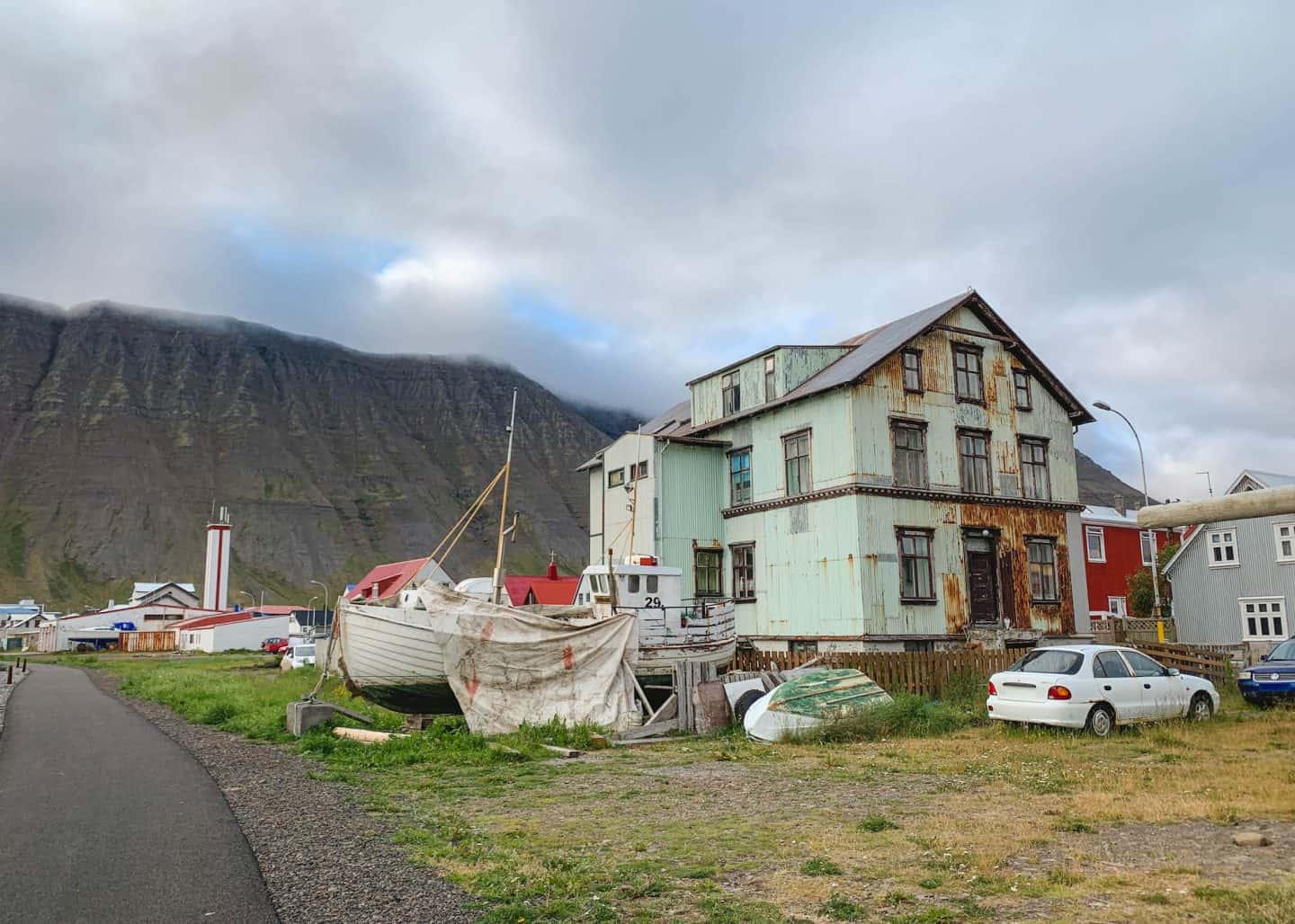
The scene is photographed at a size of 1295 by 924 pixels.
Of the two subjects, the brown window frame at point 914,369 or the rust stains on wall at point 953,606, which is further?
the brown window frame at point 914,369

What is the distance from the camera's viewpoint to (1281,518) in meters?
42.5

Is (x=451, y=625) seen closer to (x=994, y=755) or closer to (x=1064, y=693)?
(x=994, y=755)

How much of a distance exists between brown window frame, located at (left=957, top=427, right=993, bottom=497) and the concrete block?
69.2 feet

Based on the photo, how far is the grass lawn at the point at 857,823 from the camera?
686 centimetres

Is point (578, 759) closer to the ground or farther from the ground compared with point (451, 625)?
closer to the ground

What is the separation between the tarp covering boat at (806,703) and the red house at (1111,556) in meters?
37.9

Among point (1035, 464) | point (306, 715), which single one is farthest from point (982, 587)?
point (306, 715)

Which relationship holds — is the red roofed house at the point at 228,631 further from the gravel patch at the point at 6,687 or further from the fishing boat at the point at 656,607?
the fishing boat at the point at 656,607

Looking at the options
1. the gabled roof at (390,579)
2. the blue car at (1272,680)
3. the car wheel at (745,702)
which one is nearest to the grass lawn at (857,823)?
the car wheel at (745,702)

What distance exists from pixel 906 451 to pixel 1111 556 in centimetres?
3011

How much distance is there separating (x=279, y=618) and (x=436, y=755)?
→ 8754 centimetres

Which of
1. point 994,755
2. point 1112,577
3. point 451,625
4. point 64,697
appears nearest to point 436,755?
point 451,625

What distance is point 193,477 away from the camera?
16288cm

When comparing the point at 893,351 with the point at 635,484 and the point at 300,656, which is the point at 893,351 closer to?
the point at 635,484
